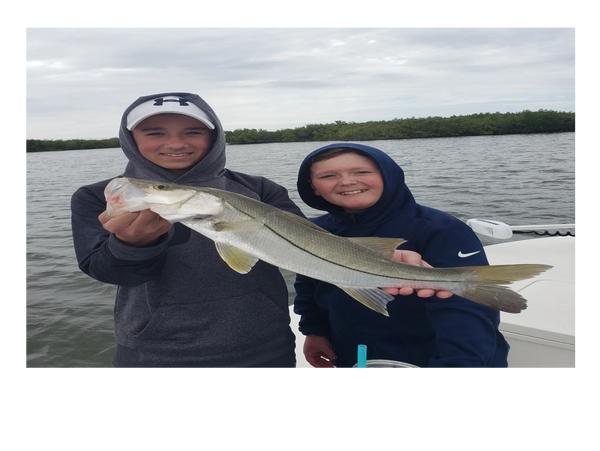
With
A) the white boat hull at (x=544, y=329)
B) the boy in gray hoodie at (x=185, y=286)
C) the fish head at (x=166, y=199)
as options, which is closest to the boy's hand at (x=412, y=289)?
the boy in gray hoodie at (x=185, y=286)

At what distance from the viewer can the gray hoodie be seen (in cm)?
244

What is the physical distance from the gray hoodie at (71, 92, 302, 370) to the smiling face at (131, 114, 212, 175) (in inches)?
2.0

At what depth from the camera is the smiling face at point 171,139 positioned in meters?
2.46

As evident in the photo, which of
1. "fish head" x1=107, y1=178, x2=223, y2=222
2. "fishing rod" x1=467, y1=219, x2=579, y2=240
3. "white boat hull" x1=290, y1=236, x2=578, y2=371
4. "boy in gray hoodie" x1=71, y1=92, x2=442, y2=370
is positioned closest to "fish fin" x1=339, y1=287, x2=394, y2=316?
"boy in gray hoodie" x1=71, y1=92, x2=442, y2=370

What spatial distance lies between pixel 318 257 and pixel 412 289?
53 centimetres

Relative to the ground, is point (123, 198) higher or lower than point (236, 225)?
higher

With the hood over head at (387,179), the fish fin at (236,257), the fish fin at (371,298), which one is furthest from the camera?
the hood over head at (387,179)

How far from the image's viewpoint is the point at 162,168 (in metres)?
2.54

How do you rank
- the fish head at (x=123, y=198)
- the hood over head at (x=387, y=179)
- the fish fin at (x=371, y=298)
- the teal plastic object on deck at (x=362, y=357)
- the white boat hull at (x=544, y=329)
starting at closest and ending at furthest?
the fish head at (x=123, y=198)
the fish fin at (x=371, y=298)
the teal plastic object on deck at (x=362, y=357)
the hood over head at (x=387, y=179)
the white boat hull at (x=544, y=329)

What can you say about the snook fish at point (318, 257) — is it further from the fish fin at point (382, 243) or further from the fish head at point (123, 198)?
the fish head at point (123, 198)

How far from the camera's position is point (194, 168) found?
2.52 metres

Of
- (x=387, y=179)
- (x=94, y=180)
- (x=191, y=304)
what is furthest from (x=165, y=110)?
(x=94, y=180)

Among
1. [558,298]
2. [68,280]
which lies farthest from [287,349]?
[68,280]

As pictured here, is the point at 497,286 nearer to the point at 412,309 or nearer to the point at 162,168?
the point at 412,309
